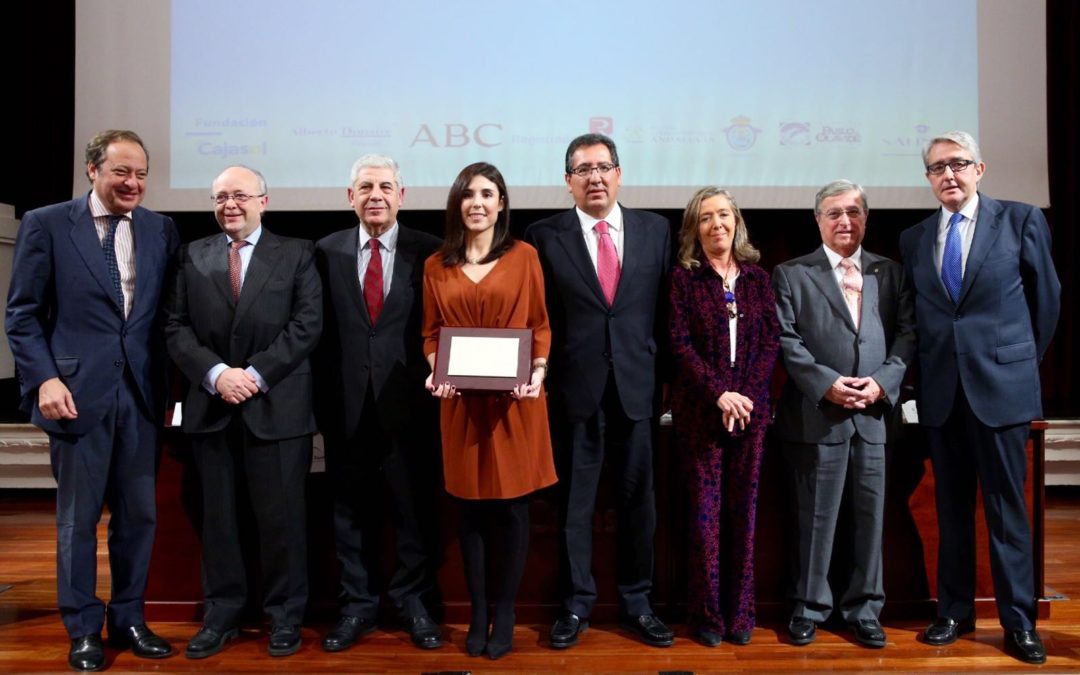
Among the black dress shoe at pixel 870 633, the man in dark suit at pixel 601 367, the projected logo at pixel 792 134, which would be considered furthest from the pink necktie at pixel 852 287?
the projected logo at pixel 792 134

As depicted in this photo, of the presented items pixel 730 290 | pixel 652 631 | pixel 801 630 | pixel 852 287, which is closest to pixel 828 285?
pixel 852 287

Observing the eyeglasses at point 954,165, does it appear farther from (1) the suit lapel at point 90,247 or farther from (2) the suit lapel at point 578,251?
(1) the suit lapel at point 90,247

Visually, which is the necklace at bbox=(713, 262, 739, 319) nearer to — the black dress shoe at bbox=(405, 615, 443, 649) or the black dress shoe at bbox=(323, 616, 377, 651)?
the black dress shoe at bbox=(405, 615, 443, 649)

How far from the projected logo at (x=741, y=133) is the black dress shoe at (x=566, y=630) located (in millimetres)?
2660

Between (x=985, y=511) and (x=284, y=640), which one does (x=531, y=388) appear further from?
(x=985, y=511)

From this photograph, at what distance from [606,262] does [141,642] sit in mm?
1908

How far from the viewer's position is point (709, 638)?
280 cm

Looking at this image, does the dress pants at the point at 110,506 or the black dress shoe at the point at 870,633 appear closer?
the dress pants at the point at 110,506

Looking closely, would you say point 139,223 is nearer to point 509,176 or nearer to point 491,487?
point 491,487

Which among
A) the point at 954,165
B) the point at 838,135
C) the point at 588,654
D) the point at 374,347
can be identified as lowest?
the point at 588,654

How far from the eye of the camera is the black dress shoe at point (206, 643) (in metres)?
2.75

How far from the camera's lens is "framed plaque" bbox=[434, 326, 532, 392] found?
8.14 feet

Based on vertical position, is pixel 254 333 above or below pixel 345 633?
above

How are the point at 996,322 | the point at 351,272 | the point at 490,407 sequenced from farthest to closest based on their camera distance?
the point at 351,272 < the point at 996,322 < the point at 490,407
